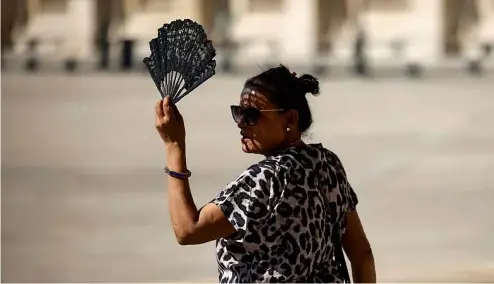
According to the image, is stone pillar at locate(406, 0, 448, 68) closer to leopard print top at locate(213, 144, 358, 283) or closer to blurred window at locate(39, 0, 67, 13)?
blurred window at locate(39, 0, 67, 13)

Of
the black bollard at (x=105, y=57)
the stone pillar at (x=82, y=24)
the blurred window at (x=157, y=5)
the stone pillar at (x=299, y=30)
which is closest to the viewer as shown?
the black bollard at (x=105, y=57)

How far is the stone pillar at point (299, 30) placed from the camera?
33.0m

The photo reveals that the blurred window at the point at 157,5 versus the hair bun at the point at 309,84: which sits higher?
the hair bun at the point at 309,84

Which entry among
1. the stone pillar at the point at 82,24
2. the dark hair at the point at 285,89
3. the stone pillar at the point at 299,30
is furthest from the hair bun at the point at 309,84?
the stone pillar at the point at 82,24

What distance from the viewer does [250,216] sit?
260cm

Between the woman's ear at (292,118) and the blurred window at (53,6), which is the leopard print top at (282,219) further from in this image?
the blurred window at (53,6)

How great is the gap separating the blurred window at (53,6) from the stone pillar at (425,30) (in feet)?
39.7

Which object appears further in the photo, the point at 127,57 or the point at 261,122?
the point at 127,57

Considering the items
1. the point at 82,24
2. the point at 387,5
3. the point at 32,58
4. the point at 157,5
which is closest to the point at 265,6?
the point at 157,5

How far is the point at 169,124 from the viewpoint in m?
2.67

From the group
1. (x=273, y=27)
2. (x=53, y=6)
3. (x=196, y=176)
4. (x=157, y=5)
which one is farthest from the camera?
(x=53, y=6)

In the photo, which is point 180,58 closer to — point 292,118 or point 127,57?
point 292,118

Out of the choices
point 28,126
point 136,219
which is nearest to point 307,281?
point 136,219

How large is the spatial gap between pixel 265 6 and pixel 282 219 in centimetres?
3221
